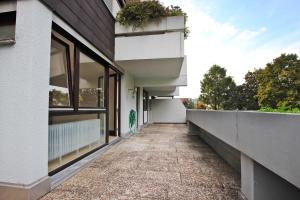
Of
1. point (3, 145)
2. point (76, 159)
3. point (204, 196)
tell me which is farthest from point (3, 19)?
point (204, 196)

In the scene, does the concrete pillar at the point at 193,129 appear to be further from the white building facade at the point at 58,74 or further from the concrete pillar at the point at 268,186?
the concrete pillar at the point at 268,186

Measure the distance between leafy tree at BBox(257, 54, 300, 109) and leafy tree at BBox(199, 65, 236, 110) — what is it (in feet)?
12.6

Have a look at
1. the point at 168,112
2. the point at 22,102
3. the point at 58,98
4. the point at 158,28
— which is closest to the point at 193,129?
the point at 158,28

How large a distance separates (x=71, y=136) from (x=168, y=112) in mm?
10885

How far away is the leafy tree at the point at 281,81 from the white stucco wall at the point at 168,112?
9938 millimetres

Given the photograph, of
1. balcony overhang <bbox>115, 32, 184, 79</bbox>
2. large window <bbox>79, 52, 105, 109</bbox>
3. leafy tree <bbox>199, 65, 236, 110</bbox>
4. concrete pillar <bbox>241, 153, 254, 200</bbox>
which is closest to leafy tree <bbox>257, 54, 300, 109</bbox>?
leafy tree <bbox>199, 65, 236, 110</bbox>

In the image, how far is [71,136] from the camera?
9.36ft

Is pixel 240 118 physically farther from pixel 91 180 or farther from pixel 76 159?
pixel 76 159

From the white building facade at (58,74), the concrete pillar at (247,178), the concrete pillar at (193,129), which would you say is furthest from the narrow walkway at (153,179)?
the concrete pillar at (193,129)

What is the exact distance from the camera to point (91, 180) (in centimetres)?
232

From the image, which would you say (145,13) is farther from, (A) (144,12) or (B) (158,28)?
(B) (158,28)

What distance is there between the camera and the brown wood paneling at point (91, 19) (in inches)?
94.9

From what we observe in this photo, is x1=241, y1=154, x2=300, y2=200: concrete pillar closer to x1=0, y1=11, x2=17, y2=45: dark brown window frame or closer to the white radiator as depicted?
the white radiator

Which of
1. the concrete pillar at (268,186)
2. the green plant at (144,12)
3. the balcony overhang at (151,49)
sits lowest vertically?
the concrete pillar at (268,186)
